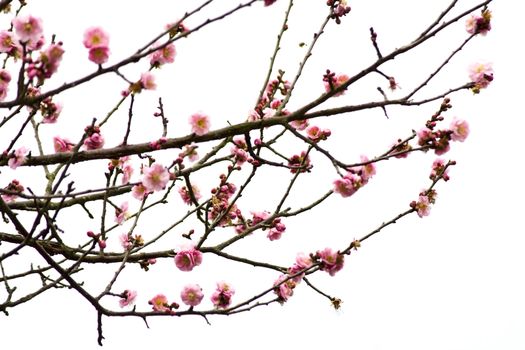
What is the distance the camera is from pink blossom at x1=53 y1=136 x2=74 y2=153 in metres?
3.83

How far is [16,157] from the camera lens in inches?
131

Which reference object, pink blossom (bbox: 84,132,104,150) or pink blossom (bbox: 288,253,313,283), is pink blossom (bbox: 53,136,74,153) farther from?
pink blossom (bbox: 288,253,313,283)

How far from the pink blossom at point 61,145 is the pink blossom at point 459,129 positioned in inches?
85.4

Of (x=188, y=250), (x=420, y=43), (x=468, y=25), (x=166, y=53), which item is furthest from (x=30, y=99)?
(x=468, y=25)

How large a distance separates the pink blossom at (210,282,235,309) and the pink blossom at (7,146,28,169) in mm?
1269

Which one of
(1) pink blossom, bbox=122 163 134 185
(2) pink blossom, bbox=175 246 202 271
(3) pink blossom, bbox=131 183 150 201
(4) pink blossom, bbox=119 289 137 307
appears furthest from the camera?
→ (1) pink blossom, bbox=122 163 134 185

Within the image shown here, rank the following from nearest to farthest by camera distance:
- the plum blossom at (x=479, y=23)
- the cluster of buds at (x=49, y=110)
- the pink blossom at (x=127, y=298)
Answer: the plum blossom at (x=479, y=23)
the cluster of buds at (x=49, y=110)
the pink blossom at (x=127, y=298)

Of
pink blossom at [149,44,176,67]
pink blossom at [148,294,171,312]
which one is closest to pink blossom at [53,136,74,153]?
pink blossom at [149,44,176,67]

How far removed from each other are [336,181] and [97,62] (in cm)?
139

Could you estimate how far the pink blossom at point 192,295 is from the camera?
11.8 ft

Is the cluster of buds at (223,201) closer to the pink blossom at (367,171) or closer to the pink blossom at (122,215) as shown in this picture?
the pink blossom at (122,215)

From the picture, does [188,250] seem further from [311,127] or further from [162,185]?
[311,127]

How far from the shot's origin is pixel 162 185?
11.5 ft

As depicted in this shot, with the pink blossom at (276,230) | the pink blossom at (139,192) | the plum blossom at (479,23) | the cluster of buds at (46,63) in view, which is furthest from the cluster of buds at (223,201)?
the plum blossom at (479,23)
